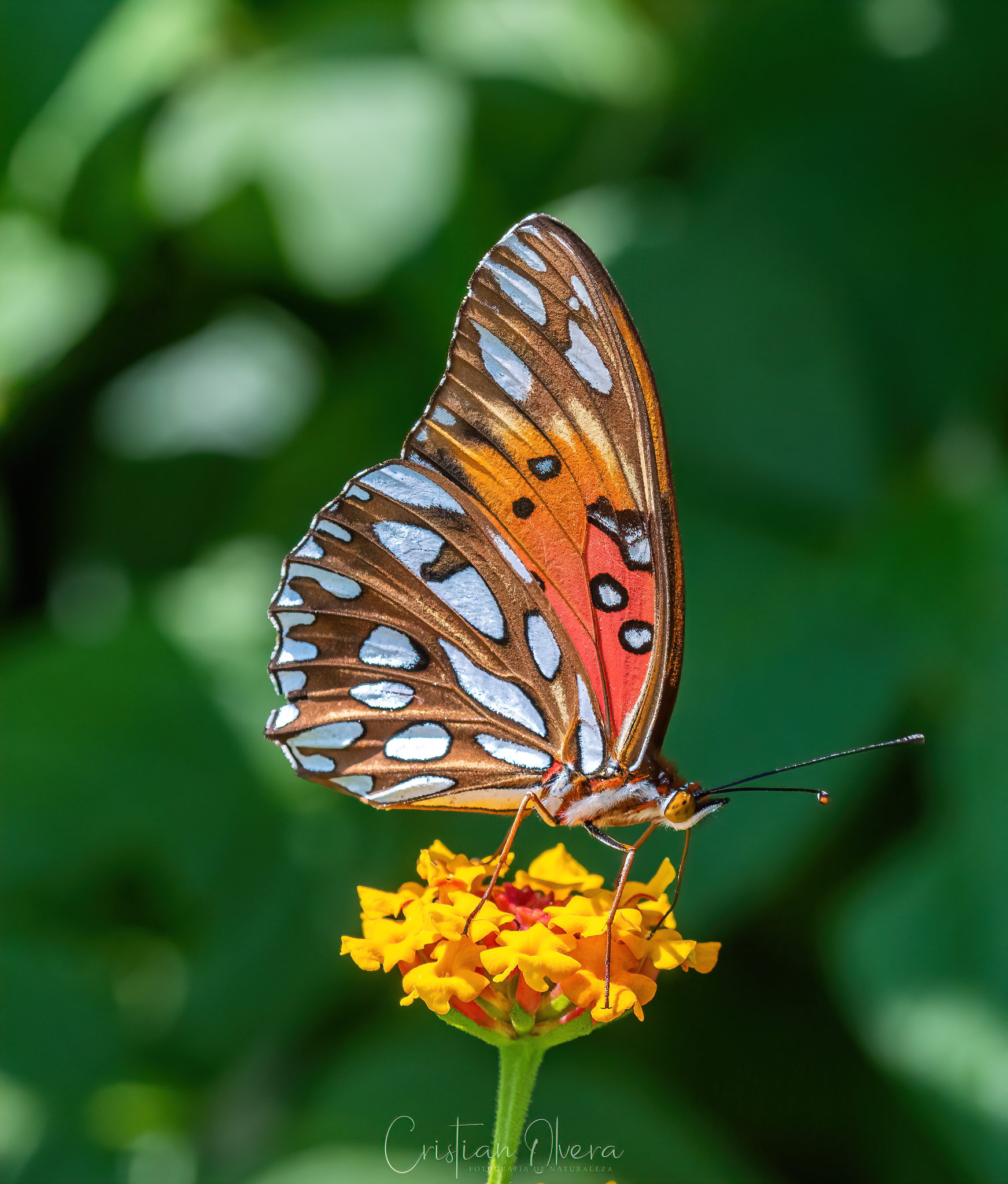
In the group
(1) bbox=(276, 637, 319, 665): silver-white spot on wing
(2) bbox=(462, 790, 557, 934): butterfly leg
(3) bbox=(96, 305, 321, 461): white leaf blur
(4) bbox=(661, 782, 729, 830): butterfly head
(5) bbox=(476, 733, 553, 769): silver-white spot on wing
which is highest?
(3) bbox=(96, 305, 321, 461): white leaf blur

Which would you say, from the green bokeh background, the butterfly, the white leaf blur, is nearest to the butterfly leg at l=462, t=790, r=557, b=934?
the butterfly

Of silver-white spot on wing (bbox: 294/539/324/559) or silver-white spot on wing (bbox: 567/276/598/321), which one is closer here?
silver-white spot on wing (bbox: 567/276/598/321)

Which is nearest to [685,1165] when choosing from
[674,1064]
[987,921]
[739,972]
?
[674,1064]

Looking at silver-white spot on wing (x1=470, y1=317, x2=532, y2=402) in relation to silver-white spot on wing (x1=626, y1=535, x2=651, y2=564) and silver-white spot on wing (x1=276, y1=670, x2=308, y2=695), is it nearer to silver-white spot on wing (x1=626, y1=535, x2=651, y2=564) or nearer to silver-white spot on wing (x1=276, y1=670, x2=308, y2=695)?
silver-white spot on wing (x1=626, y1=535, x2=651, y2=564)

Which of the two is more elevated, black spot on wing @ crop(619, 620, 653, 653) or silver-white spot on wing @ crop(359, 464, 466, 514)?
silver-white spot on wing @ crop(359, 464, 466, 514)
